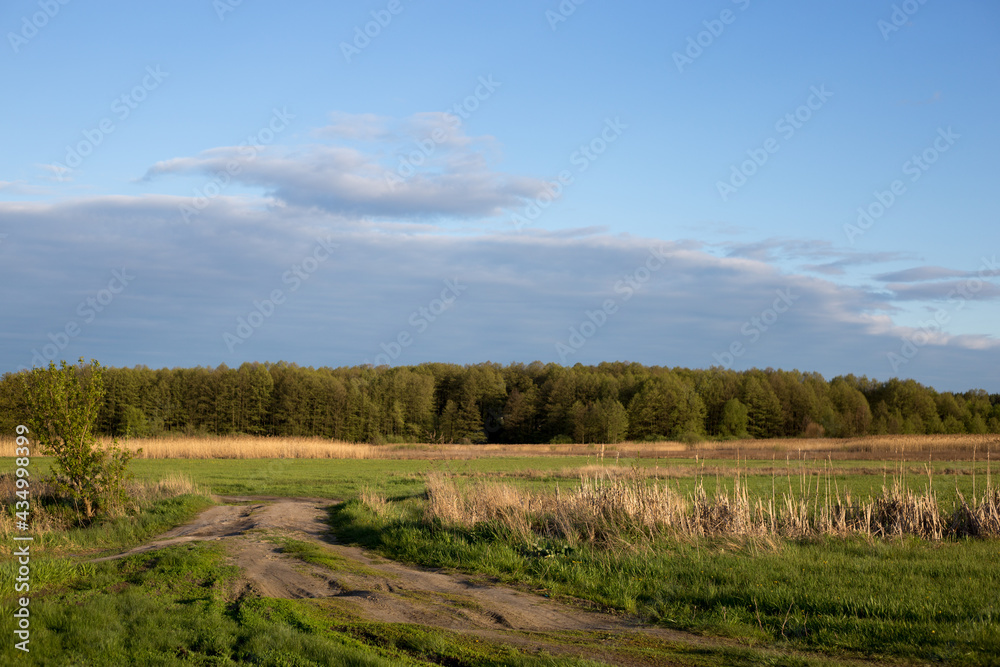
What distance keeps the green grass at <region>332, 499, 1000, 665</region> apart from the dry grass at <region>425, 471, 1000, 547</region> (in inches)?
20.5

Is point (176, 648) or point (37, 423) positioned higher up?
point (37, 423)

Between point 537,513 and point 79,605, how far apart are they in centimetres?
925

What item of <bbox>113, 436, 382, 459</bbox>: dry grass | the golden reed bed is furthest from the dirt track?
<bbox>113, 436, 382, 459</bbox>: dry grass

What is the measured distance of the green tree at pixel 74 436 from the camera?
17766 millimetres

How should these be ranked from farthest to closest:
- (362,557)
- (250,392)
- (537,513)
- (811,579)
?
(250,392)
(537,513)
(362,557)
(811,579)

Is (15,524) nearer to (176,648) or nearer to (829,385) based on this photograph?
(176,648)

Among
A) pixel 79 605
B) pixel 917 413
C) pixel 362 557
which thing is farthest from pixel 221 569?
pixel 917 413

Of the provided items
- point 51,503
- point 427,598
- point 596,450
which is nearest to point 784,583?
point 427,598

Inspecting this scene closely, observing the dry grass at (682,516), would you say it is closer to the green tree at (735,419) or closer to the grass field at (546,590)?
the grass field at (546,590)

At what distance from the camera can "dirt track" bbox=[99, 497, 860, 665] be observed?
8570 mm

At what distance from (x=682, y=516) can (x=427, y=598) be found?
6060 mm

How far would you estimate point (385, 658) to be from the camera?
738cm

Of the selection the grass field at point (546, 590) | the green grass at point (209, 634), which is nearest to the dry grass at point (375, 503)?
the grass field at point (546, 590)

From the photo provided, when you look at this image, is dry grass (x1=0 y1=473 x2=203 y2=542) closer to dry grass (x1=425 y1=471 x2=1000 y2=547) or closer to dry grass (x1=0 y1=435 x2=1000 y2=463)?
dry grass (x1=425 y1=471 x2=1000 y2=547)
